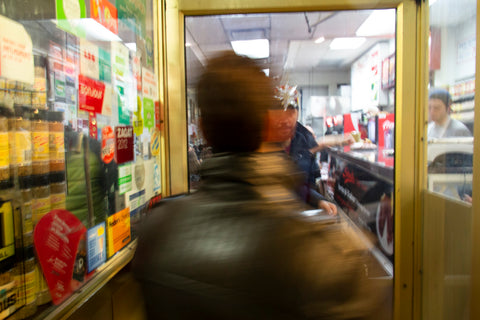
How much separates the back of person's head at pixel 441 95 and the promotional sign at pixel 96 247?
1.70m

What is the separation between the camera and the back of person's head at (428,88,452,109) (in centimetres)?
176

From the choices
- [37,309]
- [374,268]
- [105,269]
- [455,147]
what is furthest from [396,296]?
[37,309]

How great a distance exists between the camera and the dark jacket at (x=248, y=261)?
650mm

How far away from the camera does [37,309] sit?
91 centimetres

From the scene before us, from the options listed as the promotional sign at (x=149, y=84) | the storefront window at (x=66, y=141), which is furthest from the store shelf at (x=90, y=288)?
the promotional sign at (x=149, y=84)

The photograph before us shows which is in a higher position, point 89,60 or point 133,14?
point 133,14

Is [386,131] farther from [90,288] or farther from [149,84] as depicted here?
[90,288]

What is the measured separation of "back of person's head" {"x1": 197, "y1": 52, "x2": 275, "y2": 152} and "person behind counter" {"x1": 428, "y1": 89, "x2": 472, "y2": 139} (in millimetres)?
1329

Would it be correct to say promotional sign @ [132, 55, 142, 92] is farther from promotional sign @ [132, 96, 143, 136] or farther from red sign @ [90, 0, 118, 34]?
red sign @ [90, 0, 118, 34]

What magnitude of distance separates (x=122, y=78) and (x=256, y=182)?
1.01 m

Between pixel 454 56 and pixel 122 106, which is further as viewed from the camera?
pixel 454 56

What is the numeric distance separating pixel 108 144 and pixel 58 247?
1.50 ft

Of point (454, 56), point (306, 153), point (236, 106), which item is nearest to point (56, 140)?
point (236, 106)

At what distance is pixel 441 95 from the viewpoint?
70.3 inches
